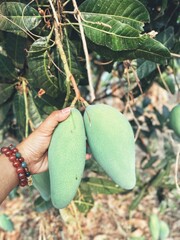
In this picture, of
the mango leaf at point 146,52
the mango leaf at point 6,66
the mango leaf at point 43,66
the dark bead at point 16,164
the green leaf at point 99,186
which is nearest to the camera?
the mango leaf at point 146,52

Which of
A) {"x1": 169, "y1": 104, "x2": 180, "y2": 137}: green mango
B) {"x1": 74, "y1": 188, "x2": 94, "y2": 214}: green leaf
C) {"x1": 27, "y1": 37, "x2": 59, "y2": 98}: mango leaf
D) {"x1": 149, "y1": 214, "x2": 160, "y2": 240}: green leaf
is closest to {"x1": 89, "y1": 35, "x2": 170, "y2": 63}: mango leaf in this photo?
{"x1": 27, "y1": 37, "x2": 59, "y2": 98}: mango leaf

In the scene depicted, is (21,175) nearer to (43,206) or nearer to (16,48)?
(16,48)

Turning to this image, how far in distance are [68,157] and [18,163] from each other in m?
0.41

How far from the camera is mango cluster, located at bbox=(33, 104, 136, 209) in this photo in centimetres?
85

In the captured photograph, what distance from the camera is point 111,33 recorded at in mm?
953

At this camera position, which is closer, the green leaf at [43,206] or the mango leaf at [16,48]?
the mango leaf at [16,48]

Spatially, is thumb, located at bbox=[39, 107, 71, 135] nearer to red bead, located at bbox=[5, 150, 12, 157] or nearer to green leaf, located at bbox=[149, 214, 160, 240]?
red bead, located at bbox=[5, 150, 12, 157]

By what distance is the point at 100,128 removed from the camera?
0.86 metres

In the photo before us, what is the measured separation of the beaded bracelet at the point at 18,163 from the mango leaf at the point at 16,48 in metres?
0.29

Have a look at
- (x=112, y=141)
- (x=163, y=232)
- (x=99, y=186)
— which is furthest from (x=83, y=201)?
(x=112, y=141)

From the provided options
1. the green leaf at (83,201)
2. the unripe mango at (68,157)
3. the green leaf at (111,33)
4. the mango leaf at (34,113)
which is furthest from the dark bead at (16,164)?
→ the green leaf at (83,201)

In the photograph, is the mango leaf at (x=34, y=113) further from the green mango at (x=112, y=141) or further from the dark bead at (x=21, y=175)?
the green mango at (x=112, y=141)

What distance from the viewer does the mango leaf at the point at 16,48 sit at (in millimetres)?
1241

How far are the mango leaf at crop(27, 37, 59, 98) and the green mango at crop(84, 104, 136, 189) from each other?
26 centimetres
